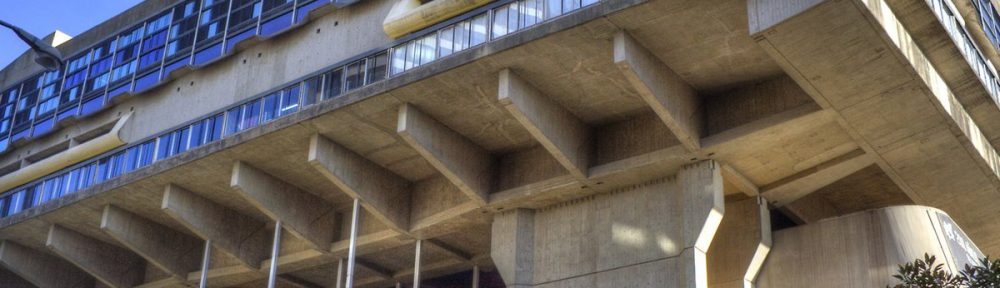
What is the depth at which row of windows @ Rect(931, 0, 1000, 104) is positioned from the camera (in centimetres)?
2386

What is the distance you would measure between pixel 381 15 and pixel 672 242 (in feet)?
35.5

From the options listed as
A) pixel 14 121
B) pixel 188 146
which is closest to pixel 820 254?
pixel 188 146

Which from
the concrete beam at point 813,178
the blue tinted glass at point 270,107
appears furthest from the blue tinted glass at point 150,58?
the concrete beam at point 813,178

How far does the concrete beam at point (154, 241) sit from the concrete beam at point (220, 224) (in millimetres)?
2371

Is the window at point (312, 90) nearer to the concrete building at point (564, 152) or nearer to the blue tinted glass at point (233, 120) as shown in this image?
the concrete building at point (564, 152)

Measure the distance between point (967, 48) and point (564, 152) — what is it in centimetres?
900

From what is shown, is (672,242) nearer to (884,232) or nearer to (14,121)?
(884,232)

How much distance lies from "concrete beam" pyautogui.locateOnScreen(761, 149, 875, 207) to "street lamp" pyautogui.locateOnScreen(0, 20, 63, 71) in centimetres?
1594

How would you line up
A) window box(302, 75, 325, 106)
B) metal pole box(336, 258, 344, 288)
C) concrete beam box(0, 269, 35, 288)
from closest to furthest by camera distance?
window box(302, 75, 325, 106), metal pole box(336, 258, 344, 288), concrete beam box(0, 269, 35, 288)

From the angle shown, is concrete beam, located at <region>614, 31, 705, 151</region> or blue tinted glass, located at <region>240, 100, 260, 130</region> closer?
concrete beam, located at <region>614, 31, 705, 151</region>

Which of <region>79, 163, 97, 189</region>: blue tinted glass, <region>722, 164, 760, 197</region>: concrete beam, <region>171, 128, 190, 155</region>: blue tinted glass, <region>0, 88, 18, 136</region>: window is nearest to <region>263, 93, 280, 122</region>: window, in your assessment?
<region>171, 128, 190, 155</region>: blue tinted glass

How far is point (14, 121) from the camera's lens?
4616 centimetres

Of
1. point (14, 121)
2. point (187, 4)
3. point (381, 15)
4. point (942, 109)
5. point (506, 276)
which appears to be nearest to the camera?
point (942, 109)

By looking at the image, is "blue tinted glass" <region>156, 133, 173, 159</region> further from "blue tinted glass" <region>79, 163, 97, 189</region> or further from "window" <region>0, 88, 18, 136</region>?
A: "window" <region>0, 88, 18, 136</region>
